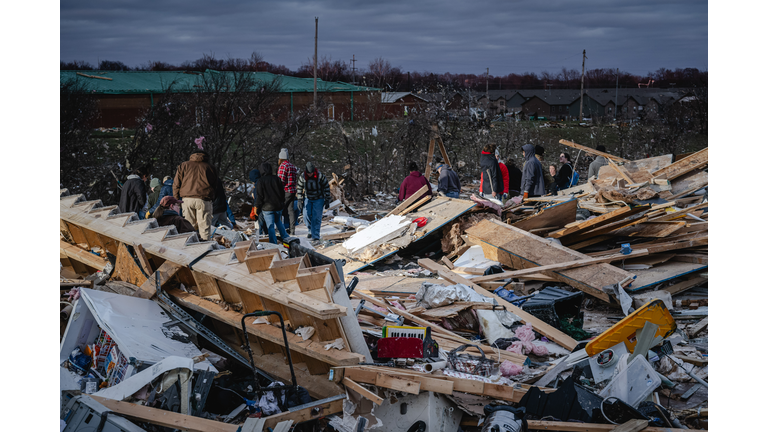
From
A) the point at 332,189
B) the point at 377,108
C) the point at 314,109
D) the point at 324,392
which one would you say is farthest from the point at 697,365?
the point at 377,108

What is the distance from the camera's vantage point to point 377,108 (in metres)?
24.5

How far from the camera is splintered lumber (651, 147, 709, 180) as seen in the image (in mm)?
9328

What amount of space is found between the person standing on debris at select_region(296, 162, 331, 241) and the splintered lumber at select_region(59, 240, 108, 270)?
13.9 feet

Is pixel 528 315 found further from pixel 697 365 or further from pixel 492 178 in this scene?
pixel 492 178

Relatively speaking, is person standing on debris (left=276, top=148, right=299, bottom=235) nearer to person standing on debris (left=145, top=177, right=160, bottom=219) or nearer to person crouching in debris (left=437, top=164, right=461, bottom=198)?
person standing on debris (left=145, top=177, right=160, bottom=219)

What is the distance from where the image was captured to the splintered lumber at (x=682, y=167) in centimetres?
933

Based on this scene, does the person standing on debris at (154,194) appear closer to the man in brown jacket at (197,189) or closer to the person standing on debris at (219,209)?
the person standing on debris at (219,209)

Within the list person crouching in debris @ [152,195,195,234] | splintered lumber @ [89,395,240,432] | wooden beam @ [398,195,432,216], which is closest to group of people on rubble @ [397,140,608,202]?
wooden beam @ [398,195,432,216]

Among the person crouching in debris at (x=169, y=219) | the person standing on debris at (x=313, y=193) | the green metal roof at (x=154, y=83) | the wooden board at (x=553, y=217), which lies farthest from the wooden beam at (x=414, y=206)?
the green metal roof at (x=154, y=83)

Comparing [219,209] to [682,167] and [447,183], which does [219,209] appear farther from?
[682,167]

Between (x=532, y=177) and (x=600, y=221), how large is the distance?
335cm

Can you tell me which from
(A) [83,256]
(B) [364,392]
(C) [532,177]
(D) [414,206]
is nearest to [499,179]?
(C) [532,177]

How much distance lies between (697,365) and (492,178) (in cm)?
644

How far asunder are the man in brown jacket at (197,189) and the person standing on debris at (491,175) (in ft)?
16.7
